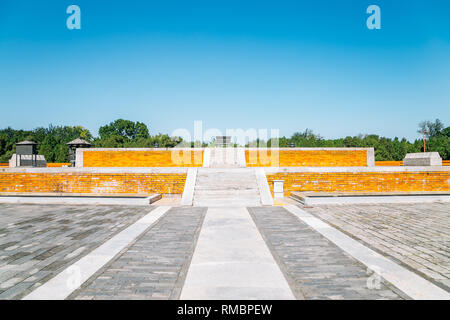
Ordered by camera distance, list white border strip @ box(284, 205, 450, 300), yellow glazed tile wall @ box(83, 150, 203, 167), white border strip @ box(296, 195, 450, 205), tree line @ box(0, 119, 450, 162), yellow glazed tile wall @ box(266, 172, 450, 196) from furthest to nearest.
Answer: tree line @ box(0, 119, 450, 162) < yellow glazed tile wall @ box(83, 150, 203, 167) < yellow glazed tile wall @ box(266, 172, 450, 196) < white border strip @ box(296, 195, 450, 205) < white border strip @ box(284, 205, 450, 300)

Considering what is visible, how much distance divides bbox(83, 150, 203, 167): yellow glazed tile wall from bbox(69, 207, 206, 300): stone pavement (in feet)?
38.4

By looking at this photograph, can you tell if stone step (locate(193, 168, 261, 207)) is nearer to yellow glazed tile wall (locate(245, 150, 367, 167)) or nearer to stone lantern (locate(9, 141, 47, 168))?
yellow glazed tile wall (locate(245, 150, 367, 167))

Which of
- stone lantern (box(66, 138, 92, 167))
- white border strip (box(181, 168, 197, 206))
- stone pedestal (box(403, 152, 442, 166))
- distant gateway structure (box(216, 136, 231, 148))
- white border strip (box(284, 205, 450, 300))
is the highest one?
distant gateway structure (box(216, 136, 231, 148))

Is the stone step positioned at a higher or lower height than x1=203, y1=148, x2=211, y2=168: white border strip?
lower

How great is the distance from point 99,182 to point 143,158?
6.37 m

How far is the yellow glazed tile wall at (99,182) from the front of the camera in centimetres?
1134

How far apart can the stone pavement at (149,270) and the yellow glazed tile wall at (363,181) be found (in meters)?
6.72

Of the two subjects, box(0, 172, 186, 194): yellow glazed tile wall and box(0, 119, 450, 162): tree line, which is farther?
box(0, 119, 450, 162): tree line

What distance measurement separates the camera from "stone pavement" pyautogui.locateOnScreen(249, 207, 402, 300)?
10.7 ft

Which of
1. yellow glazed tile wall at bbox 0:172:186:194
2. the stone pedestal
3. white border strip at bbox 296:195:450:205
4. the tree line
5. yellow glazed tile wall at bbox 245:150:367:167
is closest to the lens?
white border strip at bbox 296:195:450:205

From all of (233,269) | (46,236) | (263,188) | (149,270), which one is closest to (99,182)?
(46,236)

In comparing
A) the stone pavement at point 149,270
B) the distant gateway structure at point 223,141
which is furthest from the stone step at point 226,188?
the distant gateway structure at point 223,141

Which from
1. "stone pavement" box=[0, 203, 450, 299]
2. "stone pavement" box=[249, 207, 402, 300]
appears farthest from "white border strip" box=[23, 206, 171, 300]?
"stone pavement" box=[249, 207, 402, 300]
